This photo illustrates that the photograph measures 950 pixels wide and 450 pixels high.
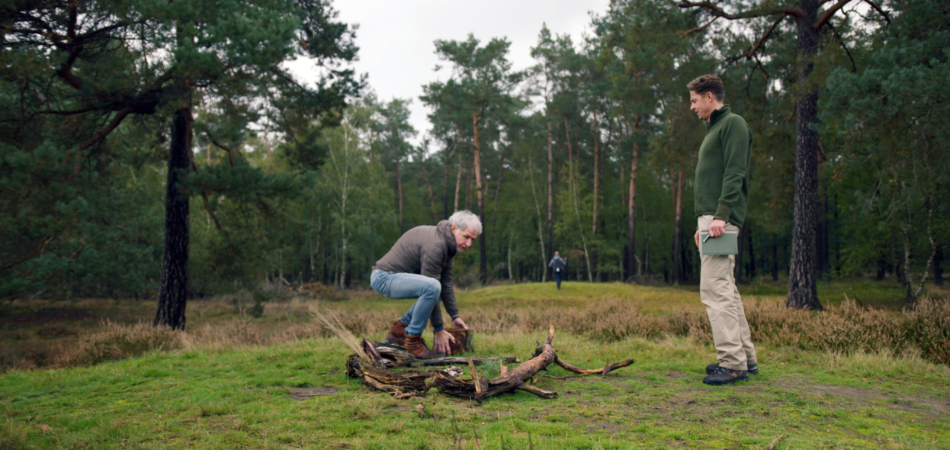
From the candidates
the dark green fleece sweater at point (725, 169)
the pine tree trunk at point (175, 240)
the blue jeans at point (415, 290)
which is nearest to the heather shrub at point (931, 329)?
the dark green fleece sweater at point (725, 169)

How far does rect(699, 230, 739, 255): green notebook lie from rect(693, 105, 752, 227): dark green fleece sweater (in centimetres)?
13

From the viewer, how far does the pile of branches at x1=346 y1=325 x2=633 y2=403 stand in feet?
12.6


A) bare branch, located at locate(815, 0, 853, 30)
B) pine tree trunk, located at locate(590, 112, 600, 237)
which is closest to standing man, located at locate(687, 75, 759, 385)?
bare branch, located at locate(815, 0, 853, 30)

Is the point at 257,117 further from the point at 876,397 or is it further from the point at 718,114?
the point at 876,397

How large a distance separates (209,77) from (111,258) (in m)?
9.63

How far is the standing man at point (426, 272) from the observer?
4.75 meters

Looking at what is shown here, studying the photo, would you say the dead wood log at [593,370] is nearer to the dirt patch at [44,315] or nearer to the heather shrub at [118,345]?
the heather shrub at [118,345]

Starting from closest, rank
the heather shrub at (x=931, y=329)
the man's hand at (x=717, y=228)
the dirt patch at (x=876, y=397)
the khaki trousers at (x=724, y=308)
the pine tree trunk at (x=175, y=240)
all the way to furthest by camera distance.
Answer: the dirt patch at (x=876, y=397)
the man's hand at (x=717, y=228)
the khaki trousers at (x=724, y=308)
the heather shrub at (x=931, y=329)
the pine tree trunk at (x=175, y=240)

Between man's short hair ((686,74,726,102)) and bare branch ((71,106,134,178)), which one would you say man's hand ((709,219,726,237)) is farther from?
bare branch ((71,106,134,178))

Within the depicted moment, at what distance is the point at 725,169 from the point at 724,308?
3.67 ft

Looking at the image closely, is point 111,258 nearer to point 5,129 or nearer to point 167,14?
point 5,129

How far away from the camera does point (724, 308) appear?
13.9 ft

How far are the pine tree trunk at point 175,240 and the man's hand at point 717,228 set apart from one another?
12.6 m

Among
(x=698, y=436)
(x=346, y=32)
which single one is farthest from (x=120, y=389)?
(x=346, y=32)
